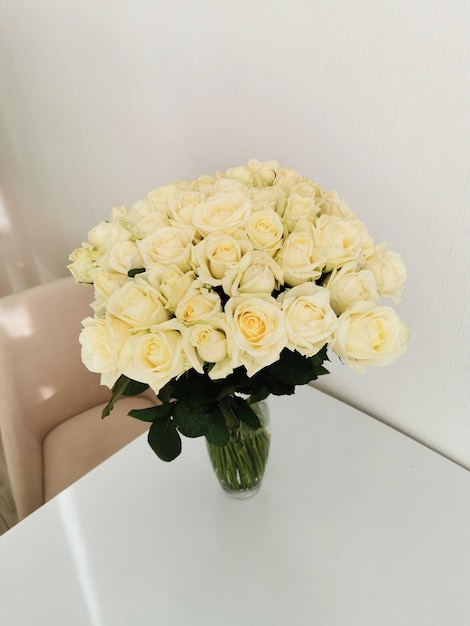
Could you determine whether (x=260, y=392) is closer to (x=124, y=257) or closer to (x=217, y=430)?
(x=217, y=430)

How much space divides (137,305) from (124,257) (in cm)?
10

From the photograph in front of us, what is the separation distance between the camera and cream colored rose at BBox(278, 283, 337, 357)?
48 cm

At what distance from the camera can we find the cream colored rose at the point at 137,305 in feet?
1.63

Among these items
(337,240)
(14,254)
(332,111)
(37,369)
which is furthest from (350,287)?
(14,254)

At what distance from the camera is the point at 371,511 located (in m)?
0.77

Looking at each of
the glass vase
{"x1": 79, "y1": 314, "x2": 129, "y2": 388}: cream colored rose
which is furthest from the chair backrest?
{"x1": 79, "y1": 314, "x2": 129, "y2": 388}: cream colored rose

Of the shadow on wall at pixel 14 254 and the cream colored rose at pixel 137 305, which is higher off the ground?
the cream colored rose at pixel 137 305

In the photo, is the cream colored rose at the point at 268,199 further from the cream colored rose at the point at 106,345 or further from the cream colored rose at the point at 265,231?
the cream colored rose at the point at 106,345

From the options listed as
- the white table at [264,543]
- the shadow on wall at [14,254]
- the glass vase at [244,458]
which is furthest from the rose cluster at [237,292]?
the shadow on wall at [14,254]

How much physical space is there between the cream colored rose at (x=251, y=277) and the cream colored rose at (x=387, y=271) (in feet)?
0.47

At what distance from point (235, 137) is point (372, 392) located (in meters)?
0.55

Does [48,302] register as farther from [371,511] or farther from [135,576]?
[371,511]

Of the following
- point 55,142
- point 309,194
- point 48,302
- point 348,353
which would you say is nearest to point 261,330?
point 348,353

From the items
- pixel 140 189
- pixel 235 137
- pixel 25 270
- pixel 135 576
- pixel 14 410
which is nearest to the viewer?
pixel 135 576
